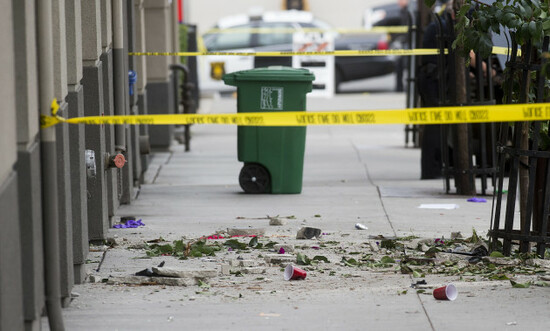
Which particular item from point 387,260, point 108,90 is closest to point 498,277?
point 387,260

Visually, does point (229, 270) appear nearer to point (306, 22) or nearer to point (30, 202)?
point (30, 202)

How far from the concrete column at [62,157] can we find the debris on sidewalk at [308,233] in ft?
8.22

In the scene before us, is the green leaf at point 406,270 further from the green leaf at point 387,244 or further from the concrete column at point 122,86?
the concrete column at point 122,86

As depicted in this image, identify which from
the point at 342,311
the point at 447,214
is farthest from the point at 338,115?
the point at 447,214

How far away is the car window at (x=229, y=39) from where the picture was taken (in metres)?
25.1

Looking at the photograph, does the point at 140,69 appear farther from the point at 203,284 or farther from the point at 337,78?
the point at 337,78

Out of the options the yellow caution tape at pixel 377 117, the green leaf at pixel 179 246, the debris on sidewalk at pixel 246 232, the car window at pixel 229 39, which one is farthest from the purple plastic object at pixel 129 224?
the car window at pixel 229 39

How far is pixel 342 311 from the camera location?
5945 mm

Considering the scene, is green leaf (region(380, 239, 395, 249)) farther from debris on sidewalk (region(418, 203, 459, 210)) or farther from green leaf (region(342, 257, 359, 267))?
debris on sidewalk (region(418, 203, 459, 210))

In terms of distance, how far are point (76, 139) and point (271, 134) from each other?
430 centimetres

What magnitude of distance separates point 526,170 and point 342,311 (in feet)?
7.08

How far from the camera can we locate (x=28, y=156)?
492 cm

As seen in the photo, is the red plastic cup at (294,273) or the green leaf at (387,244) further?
the green leaf at (387,244)

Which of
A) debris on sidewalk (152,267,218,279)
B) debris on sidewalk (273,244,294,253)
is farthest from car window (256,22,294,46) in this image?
debris on sidewalk (152,267,218,279)
